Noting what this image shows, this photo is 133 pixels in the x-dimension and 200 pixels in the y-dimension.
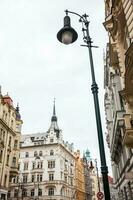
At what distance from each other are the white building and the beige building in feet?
79.9

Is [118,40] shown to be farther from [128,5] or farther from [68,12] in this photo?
[68,12]

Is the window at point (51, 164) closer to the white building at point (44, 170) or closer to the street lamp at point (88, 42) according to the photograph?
the white building at point (44, 170)

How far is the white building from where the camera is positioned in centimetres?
6806

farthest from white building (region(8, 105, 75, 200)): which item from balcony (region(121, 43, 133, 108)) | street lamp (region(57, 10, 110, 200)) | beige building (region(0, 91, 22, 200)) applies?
street lamp (region(57, 10, 110, 200))

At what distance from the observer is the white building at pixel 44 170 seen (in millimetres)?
68062

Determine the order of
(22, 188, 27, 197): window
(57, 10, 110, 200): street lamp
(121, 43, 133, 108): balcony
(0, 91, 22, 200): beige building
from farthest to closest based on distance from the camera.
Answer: (22, 188, 27, 197): window
(0, 91, 22, 200): beige building
(121, 43, 133, 108): balcony
(57, 10, 110, 200): street lamp

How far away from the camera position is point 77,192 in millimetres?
87188

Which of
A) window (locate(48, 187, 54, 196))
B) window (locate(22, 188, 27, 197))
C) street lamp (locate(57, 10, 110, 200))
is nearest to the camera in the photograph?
street lamp (locate(57, 10, 110, 200))

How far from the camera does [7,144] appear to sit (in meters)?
43.2

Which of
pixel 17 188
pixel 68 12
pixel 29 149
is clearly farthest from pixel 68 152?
pixel 68 12

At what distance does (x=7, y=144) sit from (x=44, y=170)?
3123 centimetres

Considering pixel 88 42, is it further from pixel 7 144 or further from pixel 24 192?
pixel 24 192

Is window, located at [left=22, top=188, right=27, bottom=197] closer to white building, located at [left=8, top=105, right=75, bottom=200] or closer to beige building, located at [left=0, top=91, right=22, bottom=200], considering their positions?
white building, located at [left=8, top=105, right=75, bottom=200]

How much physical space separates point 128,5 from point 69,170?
75.1 metres
